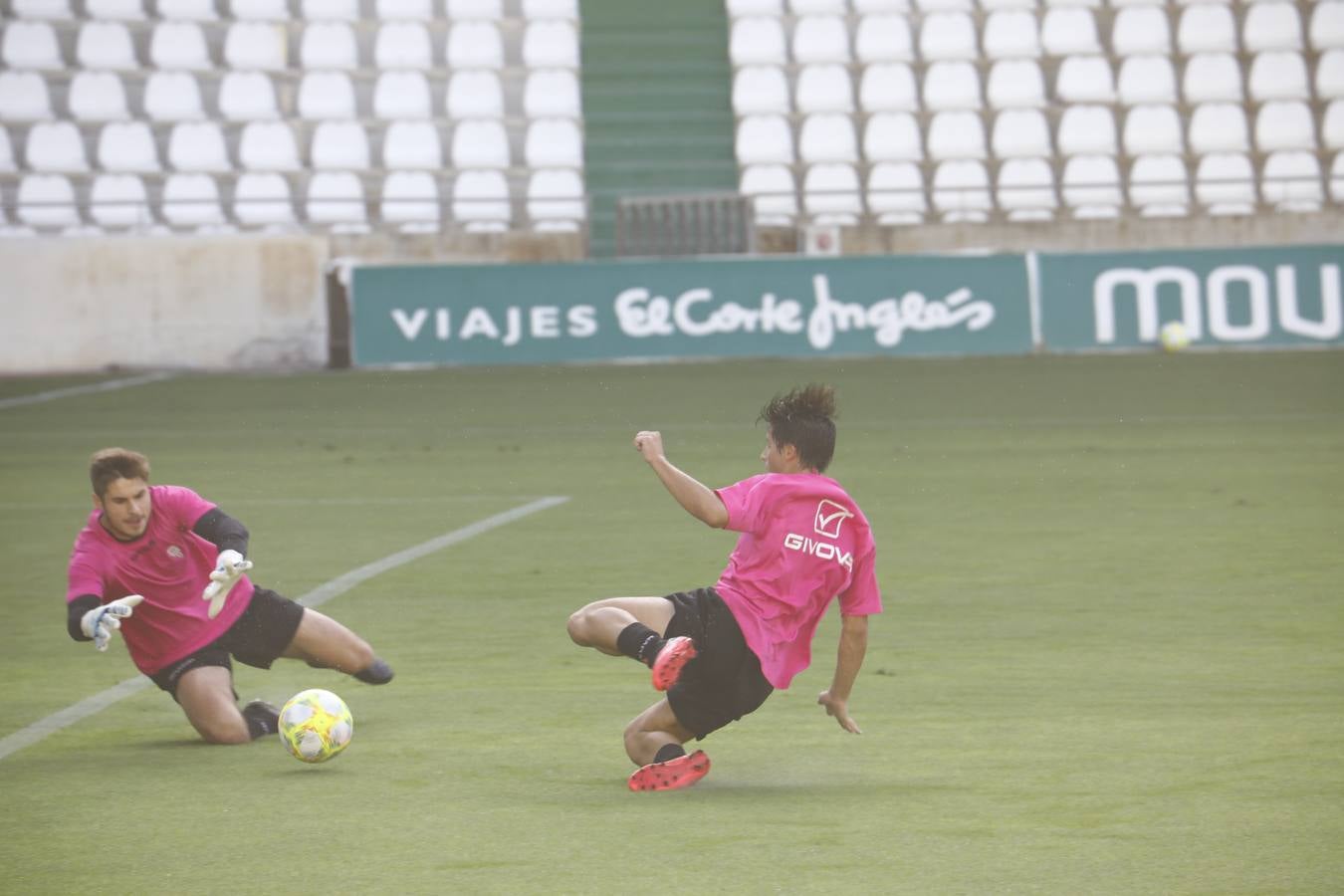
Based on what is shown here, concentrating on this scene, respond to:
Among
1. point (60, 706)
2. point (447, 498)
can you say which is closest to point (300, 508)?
point (447, 498)

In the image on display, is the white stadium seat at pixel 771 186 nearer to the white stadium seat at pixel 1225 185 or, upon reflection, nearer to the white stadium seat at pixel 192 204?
the white stadium seat at pixel 1225 185

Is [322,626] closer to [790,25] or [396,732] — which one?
[396,732]

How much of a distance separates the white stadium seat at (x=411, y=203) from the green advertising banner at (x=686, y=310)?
2.81m

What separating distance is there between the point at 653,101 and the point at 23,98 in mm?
8396

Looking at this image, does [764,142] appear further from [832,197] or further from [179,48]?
[179,48]

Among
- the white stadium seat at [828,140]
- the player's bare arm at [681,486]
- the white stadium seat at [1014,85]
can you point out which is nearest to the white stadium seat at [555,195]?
the white stadium seat at [828,140]

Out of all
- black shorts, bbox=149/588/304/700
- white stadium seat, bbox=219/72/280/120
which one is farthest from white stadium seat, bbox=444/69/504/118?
black shorts, bbox=149/588/304/700

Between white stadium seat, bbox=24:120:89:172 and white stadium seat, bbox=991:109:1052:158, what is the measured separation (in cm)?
1198

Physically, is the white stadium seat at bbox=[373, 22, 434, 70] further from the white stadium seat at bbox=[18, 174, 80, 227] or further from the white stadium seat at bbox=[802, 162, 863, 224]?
the white stadium seat at bbox=[802, 162, 863, 224]

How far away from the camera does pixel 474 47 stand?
27656 mm

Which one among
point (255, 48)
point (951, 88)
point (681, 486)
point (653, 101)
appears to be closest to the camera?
point (681, 486)

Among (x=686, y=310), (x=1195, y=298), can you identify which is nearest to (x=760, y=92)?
(x=686, y=310)

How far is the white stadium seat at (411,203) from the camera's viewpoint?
25.1 m

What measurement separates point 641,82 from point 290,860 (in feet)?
78.8
